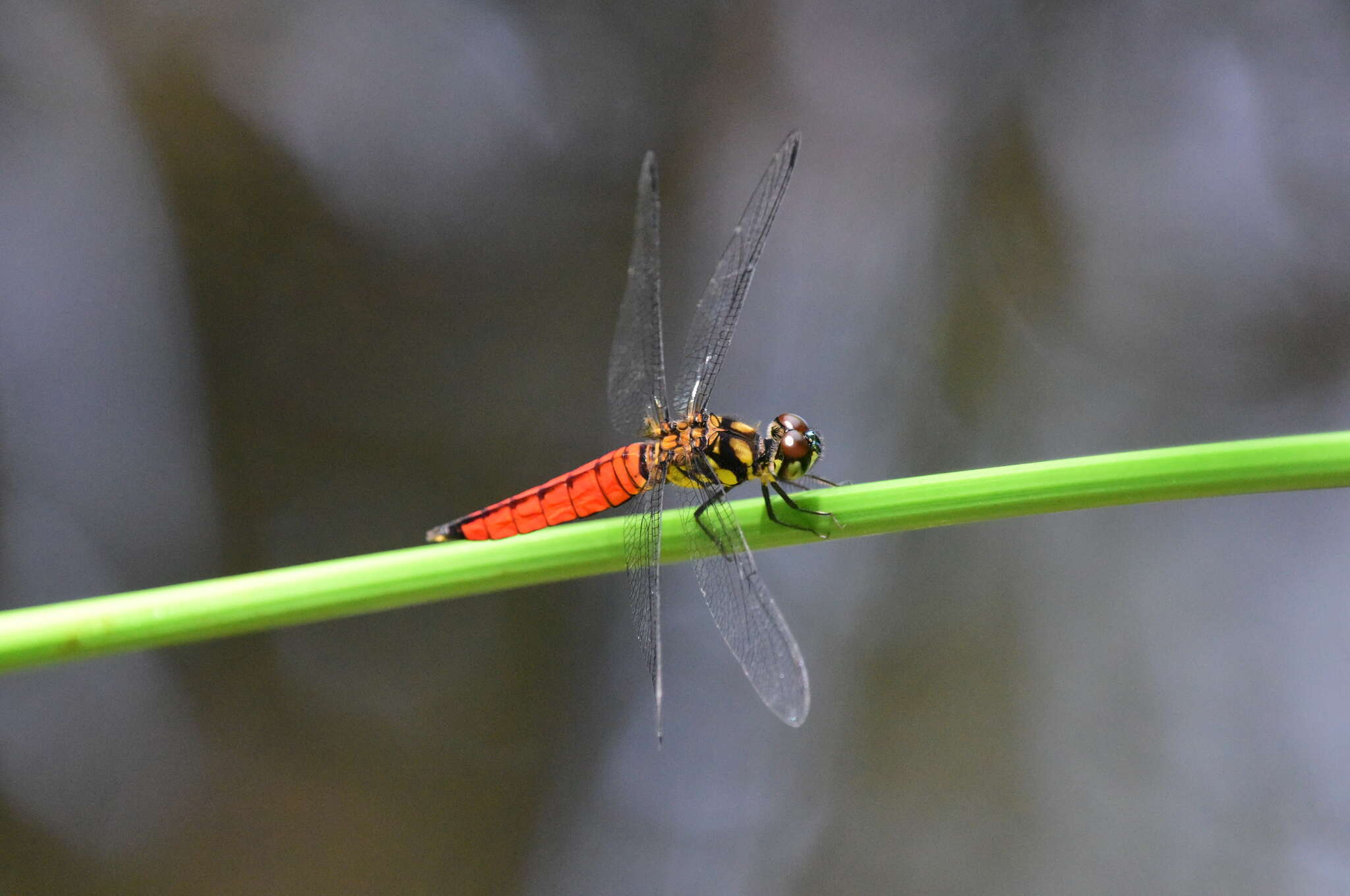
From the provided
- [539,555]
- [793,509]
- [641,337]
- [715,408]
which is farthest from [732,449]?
[715,408]

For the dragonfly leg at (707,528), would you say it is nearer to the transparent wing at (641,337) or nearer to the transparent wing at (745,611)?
the transparent wing at (745,611)

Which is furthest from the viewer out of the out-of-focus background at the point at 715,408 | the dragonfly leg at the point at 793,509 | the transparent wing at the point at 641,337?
the out-of-focus background at the point at 715,408

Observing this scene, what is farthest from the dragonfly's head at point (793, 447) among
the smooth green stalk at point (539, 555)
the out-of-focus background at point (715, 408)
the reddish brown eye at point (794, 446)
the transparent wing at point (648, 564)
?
the out-of-focus background at point (715, 408)

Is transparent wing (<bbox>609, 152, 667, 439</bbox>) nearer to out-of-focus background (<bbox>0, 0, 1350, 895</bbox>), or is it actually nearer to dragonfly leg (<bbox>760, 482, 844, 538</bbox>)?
dragonfly leg (<bbox>760, 482, 844, 538</bbox>)

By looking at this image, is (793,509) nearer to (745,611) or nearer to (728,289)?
(745,611)

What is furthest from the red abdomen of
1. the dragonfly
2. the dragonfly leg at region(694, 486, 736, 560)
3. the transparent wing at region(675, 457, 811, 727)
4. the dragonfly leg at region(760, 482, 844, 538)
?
the dragonfly leg at region(760, 482, 844, 538)

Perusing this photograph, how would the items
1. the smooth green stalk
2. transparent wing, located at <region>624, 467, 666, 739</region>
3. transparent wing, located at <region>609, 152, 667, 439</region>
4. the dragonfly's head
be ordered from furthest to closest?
transparent wing, located at <region>609, 152, 667, 439</region> < the dragonfly's head < transparent wing, located at <region>624, 467, 666, 739</region> < the smooth green stalk

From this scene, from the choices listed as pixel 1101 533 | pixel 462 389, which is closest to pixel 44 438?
pixel 462 389
